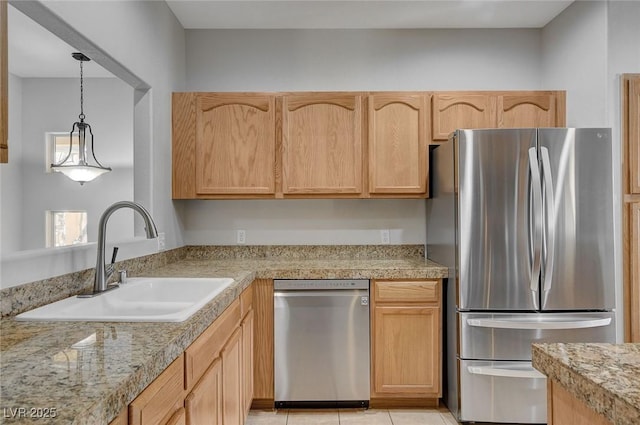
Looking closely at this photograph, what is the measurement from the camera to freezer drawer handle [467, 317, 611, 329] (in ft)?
→ 8.03

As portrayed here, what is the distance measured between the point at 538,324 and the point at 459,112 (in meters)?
1.49

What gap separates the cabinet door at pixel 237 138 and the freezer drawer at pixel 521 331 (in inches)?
63.4

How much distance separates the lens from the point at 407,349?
2701mm

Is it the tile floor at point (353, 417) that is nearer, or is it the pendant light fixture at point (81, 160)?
the pendant light fixture at point (81, 160)

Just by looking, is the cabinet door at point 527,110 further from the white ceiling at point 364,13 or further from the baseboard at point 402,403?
the baseboard at point 402,403

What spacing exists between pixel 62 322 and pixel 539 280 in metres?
2.34

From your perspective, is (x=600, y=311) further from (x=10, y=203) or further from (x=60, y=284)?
(x=10, y=203)

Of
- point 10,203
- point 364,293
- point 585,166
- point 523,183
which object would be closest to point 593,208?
point 585,166

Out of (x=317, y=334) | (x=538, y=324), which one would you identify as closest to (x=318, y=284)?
(x=317, y=334)

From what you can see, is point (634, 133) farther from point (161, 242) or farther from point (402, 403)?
point (161, 242)

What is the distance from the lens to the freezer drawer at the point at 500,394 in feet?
8.13

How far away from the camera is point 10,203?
1876 mm

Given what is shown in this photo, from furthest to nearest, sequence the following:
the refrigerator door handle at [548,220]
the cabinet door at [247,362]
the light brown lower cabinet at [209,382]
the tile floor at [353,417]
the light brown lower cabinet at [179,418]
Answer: the tile floor at [353,417] < the refrigerator door handle at [548,220] < the cabinet door at [247,362] < the light brown lower cabinet at [179,418] < the light brown lower cabinet at [209,382]

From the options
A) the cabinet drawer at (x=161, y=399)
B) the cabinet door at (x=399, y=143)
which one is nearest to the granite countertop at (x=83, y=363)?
the cabinet drawer at (x=161, y=399)
